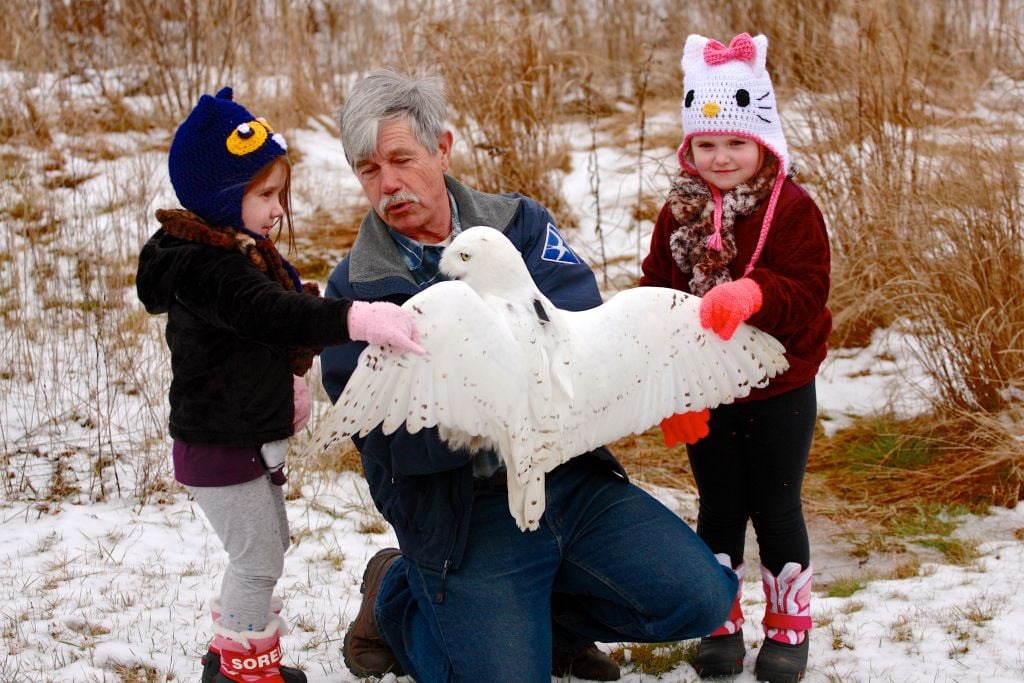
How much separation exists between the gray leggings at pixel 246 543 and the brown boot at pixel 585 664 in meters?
0.84

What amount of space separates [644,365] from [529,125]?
3.87 m

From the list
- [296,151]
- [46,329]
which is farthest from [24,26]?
[46,329]

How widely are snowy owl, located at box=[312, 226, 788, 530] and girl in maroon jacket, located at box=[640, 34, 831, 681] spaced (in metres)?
0.15

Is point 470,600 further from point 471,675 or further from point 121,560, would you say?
point 121,560

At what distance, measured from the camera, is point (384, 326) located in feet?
6.40

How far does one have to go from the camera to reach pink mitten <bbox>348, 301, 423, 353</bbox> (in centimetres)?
195

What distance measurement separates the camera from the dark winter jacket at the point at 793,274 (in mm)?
2369

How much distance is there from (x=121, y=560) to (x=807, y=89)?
4.54 metres

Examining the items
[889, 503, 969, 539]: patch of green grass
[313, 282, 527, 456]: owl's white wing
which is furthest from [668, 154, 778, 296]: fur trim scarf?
[889, 503, 969, 539]: patch of green grass

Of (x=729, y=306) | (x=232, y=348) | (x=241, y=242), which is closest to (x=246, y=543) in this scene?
(x=232, y=348)

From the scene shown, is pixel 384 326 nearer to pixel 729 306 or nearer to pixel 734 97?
pixel 729 306

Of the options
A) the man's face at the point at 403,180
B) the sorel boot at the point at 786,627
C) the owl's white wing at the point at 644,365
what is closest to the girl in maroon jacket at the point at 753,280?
the sorel boot at the point at 786,627

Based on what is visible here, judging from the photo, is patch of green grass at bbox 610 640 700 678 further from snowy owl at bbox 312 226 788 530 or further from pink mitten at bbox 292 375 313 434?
pink mitten at bbox 292 375 313 434

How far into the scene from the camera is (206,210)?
234cm
